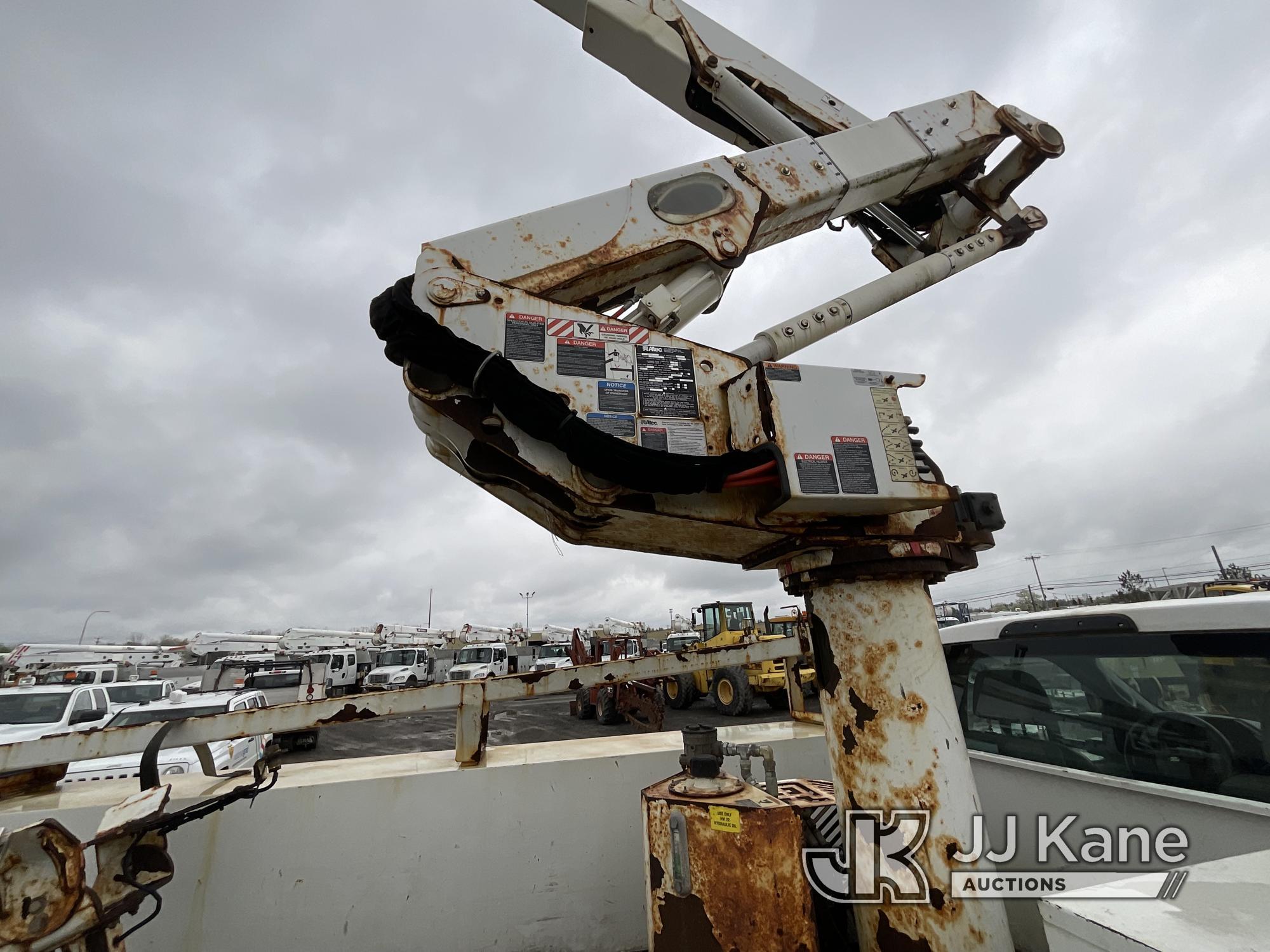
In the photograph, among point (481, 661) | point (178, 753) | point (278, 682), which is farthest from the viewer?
point (481, 661)

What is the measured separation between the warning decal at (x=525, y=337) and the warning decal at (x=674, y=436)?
1.41ft

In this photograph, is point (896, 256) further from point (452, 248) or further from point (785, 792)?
point (785, 792)

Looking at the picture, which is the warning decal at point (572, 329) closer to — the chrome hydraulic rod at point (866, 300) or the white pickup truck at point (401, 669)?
the chrome hydraulic rod at point (866, 300)

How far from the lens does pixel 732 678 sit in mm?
11555

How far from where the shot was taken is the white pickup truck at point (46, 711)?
23.1ft

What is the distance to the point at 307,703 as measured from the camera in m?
2.38

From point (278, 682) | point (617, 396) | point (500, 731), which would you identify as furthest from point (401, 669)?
point (617, 396)

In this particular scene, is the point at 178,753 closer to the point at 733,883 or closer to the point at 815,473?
the point at 733,883

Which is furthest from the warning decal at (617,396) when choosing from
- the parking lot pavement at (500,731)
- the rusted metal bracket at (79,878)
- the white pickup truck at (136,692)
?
the white pickup truck at (136,692)

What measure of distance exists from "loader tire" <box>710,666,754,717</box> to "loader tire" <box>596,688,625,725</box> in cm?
228

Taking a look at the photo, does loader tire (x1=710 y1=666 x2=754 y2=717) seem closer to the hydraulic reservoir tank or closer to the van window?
the van window

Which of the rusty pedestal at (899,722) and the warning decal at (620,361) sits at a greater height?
the warning decal at (620,361)

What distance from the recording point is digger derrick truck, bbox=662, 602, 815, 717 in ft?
37.9

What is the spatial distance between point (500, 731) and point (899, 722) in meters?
12.1
